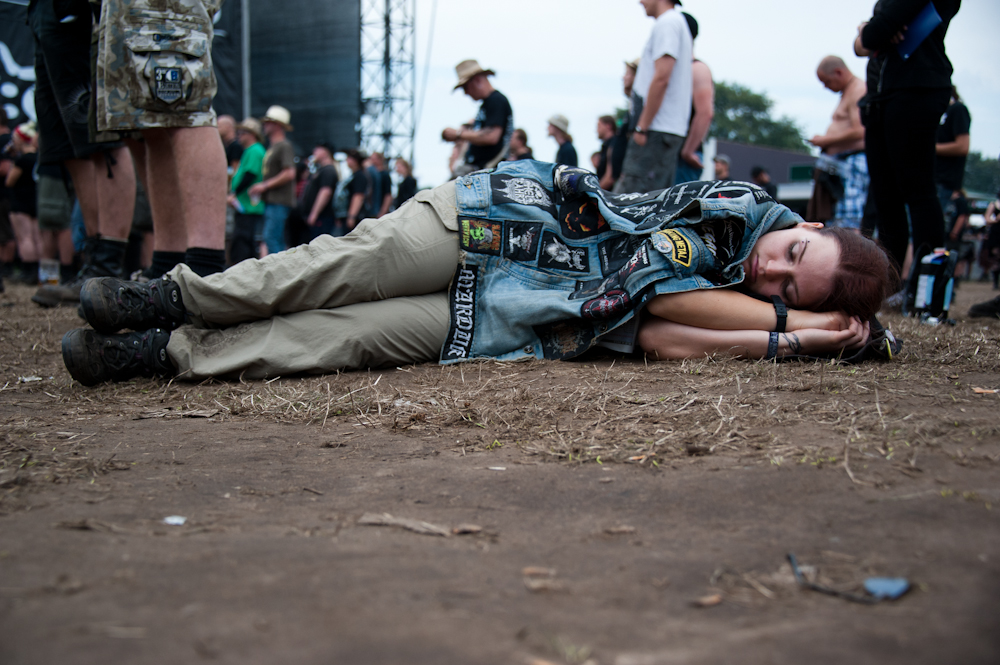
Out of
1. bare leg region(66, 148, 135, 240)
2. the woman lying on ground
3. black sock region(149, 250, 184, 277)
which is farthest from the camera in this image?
bare leg region(66, 148, 135, 240)

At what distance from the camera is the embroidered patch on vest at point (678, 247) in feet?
6.66

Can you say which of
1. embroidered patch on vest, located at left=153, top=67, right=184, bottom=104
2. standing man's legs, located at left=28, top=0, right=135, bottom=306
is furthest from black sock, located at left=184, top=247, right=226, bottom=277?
standing man's legs, located at left=28, top=0, right=135, bottom=306

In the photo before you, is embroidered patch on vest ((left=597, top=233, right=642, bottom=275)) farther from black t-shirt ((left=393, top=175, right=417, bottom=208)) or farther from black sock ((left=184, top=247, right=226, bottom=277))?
black t-shirt ((left=393, top=175, right=417, bottom=208))

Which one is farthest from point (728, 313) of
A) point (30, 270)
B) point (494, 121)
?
point (30, 270)

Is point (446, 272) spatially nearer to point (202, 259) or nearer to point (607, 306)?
point (607, 306)

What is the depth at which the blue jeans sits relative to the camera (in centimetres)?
682

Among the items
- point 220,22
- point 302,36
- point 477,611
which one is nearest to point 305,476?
point 477,611

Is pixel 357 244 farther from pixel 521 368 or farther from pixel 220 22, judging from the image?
pixel 220 22

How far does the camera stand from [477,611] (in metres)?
0.77

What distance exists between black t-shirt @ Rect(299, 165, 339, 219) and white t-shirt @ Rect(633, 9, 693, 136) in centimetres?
458

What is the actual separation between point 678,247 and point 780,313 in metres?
0.38

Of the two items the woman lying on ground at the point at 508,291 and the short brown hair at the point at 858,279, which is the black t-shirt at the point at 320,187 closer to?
the woman lying on ground at the point at 508,291

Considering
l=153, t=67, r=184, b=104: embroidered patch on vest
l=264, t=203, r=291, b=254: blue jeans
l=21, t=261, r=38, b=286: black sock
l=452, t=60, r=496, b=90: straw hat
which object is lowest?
l=21, t=261, r=38, b=286: black sock

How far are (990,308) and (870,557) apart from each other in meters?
3.48
